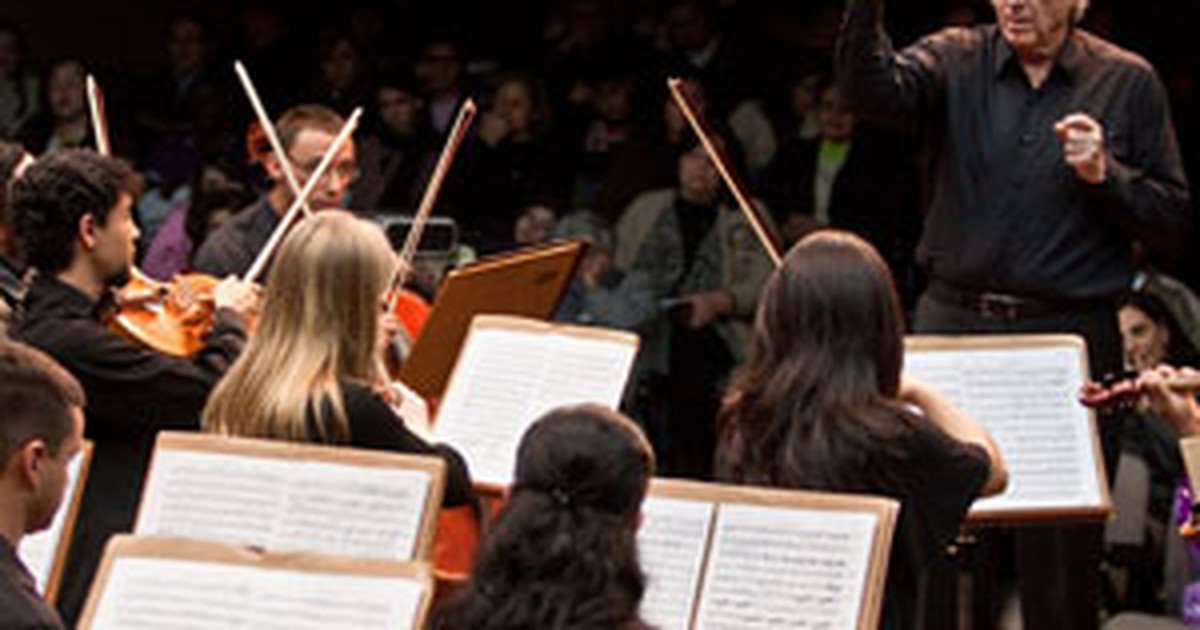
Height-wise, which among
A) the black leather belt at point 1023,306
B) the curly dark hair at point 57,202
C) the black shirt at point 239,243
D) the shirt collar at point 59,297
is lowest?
the black leather belt at point 1023,306

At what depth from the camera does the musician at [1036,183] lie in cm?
537

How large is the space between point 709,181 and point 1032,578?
8.38 feet

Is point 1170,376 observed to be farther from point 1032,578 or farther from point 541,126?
point 541,126

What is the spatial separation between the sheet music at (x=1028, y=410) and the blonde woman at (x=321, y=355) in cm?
103

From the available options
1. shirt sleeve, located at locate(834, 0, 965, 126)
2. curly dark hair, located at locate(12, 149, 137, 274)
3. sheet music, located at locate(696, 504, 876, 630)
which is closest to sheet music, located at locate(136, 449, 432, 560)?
sheet music, located at locate(696, 504, 876, 630)

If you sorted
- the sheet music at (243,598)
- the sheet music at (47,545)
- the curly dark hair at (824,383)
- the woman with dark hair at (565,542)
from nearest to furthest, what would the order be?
the woman with dark hair at (565,542)
the sheet music at (243,598)
the curly dark hair at (824,383)
the sheet music at (47,545)

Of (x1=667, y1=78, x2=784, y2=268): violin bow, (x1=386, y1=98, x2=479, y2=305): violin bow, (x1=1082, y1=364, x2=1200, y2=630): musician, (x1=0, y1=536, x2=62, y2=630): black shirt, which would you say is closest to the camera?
(x1=0, y1=536, x2=62, y2=630): black shirt

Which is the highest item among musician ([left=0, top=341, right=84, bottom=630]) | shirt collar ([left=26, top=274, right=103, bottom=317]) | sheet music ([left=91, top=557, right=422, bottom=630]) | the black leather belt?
musician ([left=0, top=341, right=84, bottom=630])

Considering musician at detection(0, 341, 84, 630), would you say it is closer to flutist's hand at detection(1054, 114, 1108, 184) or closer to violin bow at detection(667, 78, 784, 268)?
violin bow at detection(667, 78, 784, 268)

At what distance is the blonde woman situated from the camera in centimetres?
432

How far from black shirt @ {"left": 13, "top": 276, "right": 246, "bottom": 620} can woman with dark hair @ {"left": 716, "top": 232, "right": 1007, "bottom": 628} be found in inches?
50.4

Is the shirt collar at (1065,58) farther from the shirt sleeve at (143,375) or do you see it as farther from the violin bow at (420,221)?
the shirt sleeve at (143,375)

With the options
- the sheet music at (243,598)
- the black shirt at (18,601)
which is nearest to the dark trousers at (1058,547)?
the sheet music at (243,598)

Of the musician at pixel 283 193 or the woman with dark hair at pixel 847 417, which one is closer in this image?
the woman with dark hair at pixel 847 417
